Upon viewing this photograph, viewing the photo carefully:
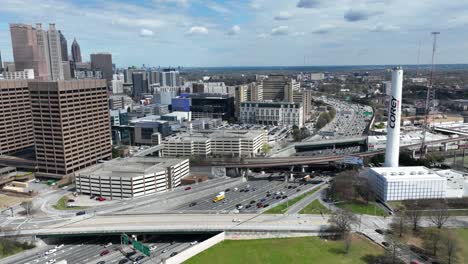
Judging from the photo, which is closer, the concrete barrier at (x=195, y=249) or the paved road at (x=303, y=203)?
the concrete barrier at (x=195, y=249)

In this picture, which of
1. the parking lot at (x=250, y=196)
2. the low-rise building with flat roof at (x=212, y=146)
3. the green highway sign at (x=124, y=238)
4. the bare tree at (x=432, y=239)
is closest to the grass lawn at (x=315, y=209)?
the parking lot at (x=250, y=196)

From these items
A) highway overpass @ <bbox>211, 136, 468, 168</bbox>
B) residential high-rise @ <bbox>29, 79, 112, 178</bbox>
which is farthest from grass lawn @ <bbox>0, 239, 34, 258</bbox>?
highway overpass @ <bbox>211, 136, 468, 168</bbox>

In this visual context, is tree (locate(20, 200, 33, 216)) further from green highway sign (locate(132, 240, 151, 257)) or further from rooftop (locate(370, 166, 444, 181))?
rooftop (locate(370, 166, 444, 181))

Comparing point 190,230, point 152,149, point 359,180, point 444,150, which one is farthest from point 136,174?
point 444,150

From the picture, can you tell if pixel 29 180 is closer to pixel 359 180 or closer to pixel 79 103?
pixel 79 103

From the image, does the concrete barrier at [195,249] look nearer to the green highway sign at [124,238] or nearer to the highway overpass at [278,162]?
the green highway sign at [124,238]

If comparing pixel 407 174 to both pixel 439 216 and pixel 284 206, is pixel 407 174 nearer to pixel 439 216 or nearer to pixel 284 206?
pixel 439 216

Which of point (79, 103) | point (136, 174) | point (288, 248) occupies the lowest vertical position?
point (288, 248)
